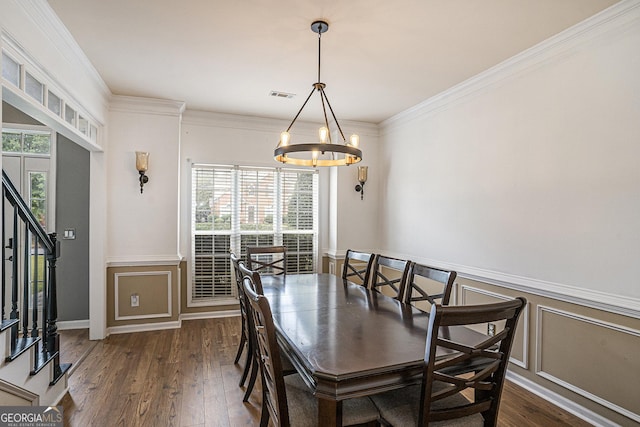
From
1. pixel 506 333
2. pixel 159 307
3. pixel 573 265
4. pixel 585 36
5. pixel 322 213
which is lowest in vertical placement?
pixel 159 307

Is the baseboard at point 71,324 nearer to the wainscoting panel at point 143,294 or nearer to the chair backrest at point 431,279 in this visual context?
the wainscoting panel at point 143,294

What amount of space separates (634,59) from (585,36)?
388 mm

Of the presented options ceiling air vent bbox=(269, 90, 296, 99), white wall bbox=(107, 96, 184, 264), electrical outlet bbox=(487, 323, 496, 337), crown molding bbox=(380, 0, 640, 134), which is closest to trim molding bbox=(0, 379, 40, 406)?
white wall bbox=(107, 96, 184, 264)

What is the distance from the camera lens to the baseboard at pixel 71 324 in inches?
160

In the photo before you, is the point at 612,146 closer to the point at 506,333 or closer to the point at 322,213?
the point at 506,333

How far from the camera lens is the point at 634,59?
217 cm

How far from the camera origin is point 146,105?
4.00 m

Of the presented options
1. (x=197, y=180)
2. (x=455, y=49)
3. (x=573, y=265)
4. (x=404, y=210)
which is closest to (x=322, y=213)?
(x=404, y=210)

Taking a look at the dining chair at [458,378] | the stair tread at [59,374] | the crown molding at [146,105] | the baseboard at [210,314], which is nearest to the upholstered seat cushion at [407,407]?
the dining chair at [458,378]

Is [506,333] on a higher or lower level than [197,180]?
lower

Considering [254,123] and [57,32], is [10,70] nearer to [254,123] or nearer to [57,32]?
[57,32]

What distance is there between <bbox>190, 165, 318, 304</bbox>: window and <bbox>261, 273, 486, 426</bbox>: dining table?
2091 mm

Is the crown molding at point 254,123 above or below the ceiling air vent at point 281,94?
below

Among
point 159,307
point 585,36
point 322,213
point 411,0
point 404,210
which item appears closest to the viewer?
point 411,0
